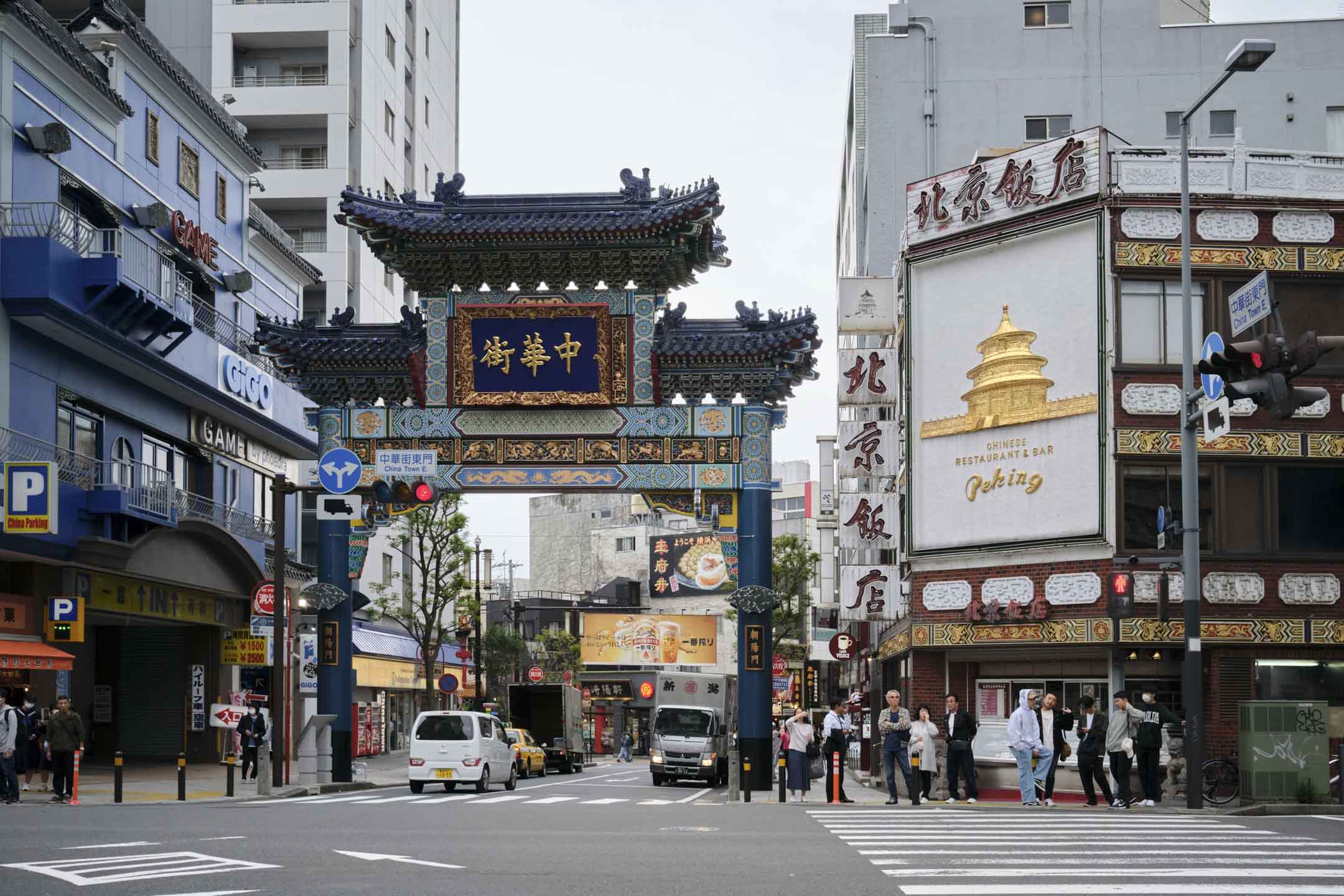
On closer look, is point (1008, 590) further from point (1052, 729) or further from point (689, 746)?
point (689, 746)

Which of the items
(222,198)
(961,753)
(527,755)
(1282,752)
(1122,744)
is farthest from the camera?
(527,755)

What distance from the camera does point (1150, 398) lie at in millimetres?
30516

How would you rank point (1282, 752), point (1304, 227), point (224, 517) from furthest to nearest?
point (224, 517)
point (1304, 227)
point (1282, 752)

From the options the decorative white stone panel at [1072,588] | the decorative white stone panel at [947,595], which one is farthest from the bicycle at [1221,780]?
the decorative white stone panel at [947,595]

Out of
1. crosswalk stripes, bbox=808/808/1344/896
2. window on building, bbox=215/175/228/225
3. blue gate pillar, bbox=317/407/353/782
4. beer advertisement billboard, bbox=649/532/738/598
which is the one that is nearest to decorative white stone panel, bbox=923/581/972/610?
crosswalk stripes, bbox=808/808/1344/896

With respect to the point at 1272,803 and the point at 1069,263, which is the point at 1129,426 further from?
the point at 1272,803

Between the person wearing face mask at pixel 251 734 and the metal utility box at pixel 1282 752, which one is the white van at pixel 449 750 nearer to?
the person wearing face mask at pixel 251 734

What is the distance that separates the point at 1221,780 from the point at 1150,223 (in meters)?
10.7

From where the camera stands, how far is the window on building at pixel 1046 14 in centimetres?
4938

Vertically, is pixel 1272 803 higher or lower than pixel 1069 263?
lower

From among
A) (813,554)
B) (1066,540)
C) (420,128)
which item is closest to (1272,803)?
(1066,540)

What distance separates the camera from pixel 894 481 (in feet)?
127

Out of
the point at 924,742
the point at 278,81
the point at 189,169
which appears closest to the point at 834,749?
the point at 924,742

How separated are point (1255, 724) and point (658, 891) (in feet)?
52.4
